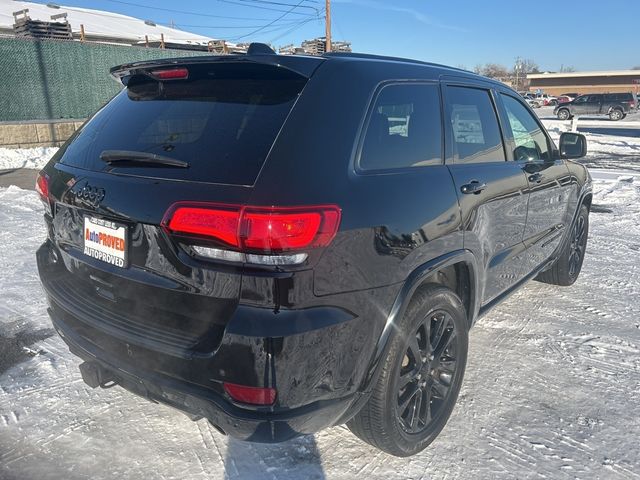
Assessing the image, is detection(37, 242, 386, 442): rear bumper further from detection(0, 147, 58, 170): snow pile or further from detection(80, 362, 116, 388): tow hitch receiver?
detection(0, 147, 58, 170): snow pile

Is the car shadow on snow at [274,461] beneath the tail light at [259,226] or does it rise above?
beneath

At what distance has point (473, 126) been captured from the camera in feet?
10.1

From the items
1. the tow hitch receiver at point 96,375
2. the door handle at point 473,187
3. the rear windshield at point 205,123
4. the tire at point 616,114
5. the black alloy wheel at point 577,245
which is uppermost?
the rear windshield at point 205,123

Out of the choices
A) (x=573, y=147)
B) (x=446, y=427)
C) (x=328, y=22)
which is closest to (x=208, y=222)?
(x=446, y=427)

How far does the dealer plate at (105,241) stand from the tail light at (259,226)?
342 mm

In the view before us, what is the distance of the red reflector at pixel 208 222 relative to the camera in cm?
177

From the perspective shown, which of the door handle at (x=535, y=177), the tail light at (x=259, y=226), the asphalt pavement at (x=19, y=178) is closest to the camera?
the tail light at (x=259, y=226)

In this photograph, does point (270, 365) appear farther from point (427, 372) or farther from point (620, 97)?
point (620, 97)

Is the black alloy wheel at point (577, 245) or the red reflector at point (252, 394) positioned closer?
the red reflector at point (252, 394)

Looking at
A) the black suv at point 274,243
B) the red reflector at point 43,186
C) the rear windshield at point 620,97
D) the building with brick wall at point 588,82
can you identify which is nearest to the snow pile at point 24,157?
the red reflector at point 43,186

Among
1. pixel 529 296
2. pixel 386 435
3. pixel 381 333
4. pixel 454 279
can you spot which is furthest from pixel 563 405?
pixel 529 296

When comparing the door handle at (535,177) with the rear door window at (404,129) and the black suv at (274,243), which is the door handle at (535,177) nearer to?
the black suv at (274,243)

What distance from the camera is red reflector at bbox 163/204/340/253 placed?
1.75 m

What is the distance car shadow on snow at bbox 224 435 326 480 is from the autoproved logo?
4.38ft
